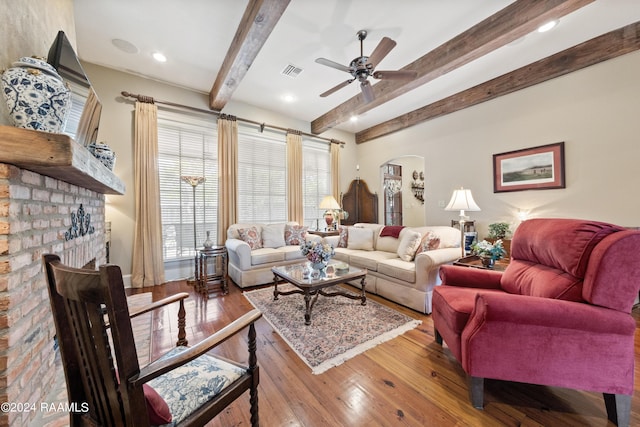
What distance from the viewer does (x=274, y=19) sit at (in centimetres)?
216

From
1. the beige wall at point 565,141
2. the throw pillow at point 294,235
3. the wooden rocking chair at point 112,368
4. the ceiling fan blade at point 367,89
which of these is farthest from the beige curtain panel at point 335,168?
the wooden rocking chair at point 112,368

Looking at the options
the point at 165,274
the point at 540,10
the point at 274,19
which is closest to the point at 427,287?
the point at 540,10

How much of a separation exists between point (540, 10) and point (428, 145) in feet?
8.45

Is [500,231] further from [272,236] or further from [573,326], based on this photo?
[272,236]

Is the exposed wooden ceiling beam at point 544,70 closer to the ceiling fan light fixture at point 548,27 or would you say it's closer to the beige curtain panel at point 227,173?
the ceiling fan light fixture at point 548,27

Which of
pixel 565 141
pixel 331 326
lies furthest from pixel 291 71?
pixel 565 141

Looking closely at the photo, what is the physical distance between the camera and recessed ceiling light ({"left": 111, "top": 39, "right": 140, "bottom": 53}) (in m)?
2.80

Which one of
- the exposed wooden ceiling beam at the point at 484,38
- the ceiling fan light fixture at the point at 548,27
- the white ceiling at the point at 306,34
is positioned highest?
the white ceiling at the point at 306,34

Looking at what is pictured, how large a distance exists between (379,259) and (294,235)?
1.75 meters

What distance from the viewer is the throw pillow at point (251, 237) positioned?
12.4ft

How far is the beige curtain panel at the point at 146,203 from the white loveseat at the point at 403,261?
109 inches

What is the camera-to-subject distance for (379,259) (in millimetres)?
3121

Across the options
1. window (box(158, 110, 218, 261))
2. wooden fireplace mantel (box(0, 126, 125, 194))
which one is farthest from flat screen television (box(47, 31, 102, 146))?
window (box(158, 110, 218, 261))

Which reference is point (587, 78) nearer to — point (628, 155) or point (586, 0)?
point (628, 155)
